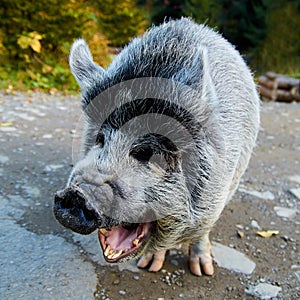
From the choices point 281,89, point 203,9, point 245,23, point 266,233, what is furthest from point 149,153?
point 245,23

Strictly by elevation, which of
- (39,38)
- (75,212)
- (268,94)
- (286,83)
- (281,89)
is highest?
(75,212)

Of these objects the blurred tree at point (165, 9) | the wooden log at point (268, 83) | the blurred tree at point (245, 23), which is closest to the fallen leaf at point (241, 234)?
the wooden log at point (268, 83)

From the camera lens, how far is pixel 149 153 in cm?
219

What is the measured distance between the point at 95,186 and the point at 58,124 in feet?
12.9

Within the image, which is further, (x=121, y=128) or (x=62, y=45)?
(x=62, y=45)

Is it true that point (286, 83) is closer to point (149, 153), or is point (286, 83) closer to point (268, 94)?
point (268, 94)

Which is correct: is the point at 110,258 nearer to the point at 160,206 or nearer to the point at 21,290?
the point at 160,206

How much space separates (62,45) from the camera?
7.98 meters

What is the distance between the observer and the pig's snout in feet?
6.26

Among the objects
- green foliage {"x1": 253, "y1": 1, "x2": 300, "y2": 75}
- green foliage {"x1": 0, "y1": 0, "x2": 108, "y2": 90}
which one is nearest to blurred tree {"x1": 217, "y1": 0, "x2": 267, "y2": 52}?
green foliage {"x1": 253, "y1": 1, "x2": 300, "y2": 75}

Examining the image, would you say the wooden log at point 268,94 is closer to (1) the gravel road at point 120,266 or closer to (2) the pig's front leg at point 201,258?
(1) the gravel road at point 120,266

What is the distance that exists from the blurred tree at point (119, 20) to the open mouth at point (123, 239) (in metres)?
7.98

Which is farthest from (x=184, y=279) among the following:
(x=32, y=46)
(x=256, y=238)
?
(x=32, y=46)

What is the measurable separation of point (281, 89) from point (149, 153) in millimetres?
8080
